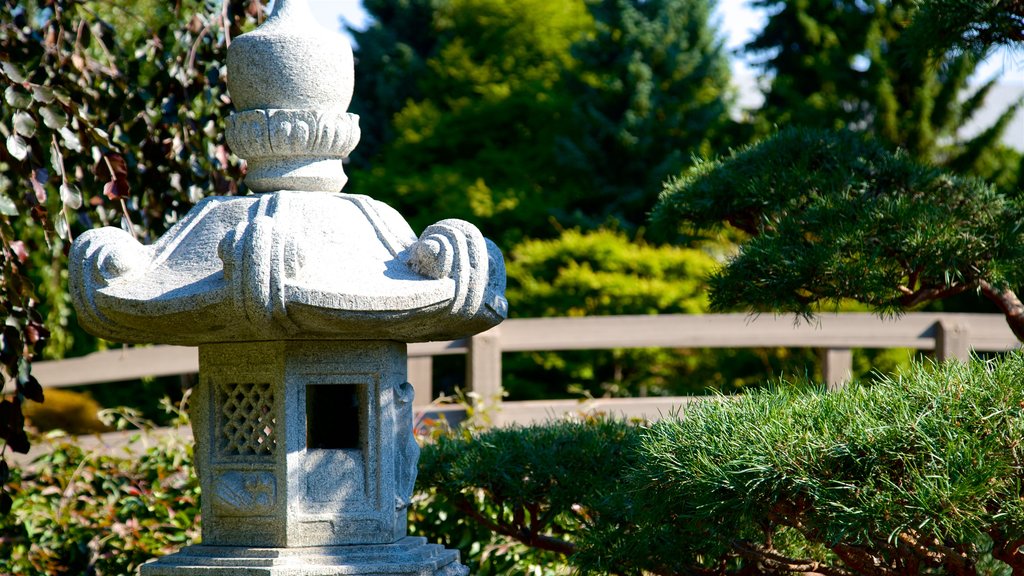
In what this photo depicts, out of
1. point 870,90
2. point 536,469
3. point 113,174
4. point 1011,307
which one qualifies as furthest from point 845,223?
point 870,90

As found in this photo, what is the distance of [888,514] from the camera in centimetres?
226

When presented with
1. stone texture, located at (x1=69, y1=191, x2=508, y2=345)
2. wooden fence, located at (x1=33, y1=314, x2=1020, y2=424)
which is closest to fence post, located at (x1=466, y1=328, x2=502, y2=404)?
wooden fence, located at (x1=33, y1=314, x2=1020, y2=424)

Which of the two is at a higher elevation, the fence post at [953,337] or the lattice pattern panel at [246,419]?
the fence post at [953,337]

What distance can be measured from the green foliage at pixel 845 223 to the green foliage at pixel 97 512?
219 centimetres

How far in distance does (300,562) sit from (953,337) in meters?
4.42

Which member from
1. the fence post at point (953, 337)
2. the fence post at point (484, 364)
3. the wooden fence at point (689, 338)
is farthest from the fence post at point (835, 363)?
the fence post at point (484, 364)

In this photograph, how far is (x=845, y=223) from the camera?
3514 mm

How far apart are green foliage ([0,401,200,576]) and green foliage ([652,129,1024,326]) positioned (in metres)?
2.19

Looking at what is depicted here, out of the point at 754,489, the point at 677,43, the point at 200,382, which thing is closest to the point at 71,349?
the point at 677,43

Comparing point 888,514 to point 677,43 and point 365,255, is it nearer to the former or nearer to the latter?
point 365,255

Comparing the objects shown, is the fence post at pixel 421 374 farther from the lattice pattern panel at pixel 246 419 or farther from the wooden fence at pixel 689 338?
the lattice pattern panel at pixel 246 419

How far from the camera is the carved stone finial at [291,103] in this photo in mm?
2834

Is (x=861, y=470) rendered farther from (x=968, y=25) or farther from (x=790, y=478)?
(x=968, y=25)

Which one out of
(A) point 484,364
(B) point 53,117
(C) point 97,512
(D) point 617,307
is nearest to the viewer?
(B) point 53,117
